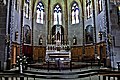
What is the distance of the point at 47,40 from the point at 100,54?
7.33 meters

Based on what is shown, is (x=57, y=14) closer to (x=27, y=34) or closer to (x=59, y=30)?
(x=59, y=30)

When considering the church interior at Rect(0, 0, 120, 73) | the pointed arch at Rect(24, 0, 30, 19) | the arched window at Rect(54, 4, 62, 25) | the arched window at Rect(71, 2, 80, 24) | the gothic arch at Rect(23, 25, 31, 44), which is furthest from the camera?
the arched window at Rect(54, 4, 62, 25)

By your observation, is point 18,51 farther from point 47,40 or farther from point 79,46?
point 79,46

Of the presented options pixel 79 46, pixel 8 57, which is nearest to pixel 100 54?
pixel 79 46

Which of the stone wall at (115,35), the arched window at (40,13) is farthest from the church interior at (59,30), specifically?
the stone wall at (115,35)

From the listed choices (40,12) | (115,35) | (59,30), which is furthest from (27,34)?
(115,35)

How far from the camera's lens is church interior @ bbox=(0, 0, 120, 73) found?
15.8m

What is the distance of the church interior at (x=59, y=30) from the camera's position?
624 inches

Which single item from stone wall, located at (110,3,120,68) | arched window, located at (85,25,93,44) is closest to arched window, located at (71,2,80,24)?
arched window, located at (85,25,93,44)

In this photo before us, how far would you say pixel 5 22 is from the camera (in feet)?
39.0

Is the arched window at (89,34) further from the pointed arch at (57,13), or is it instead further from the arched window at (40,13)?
the arched window at (40,13)

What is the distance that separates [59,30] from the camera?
19.8 metres

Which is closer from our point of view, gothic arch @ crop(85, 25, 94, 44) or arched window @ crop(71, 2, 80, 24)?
gothic arch @ crop(85, 25, 94, 44)

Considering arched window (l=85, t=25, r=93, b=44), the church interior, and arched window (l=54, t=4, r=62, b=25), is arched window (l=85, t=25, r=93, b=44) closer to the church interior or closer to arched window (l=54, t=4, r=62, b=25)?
the church interior
